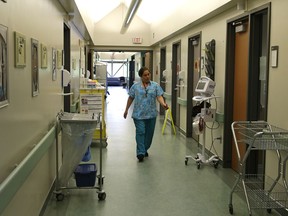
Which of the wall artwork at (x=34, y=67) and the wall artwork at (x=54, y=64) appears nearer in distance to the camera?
the wall artwork at (x=34, y=67)

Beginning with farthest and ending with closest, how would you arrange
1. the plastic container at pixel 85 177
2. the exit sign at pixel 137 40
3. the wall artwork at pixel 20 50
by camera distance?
the exit sign at pixel 137 40
the plastic container at pixel 85 177
the wall artwork at pixel 20 50

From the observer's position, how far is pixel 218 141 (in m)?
5.74

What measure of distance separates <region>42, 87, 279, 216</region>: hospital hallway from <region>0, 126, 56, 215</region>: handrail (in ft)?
2.96

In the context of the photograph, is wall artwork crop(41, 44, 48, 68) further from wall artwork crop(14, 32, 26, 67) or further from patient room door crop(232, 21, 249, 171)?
patient room door crop(232, 21, 249, 171)

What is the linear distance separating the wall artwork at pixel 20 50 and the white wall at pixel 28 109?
0.05m

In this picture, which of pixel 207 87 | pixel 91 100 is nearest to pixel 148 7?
pixel 91 100

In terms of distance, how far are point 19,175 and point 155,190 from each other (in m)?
2.31

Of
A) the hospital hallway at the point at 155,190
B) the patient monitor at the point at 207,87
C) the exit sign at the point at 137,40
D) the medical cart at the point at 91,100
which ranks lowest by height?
the hospital hallway at the point at 155,190

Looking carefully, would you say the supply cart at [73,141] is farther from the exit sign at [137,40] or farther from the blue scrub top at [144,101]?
the exit sign at [137,40]

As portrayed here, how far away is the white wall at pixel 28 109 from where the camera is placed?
2324 millimetres

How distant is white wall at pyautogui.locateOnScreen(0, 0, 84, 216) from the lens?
232cm

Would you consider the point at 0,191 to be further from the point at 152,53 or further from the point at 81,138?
the point at 152,53

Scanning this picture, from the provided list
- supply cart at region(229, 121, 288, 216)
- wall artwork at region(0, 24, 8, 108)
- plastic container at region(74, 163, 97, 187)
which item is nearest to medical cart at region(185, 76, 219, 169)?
supply cart at region(229, 121, 288, 216)

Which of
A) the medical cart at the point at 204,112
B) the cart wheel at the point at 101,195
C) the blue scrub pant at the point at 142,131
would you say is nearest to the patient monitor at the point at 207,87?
the medical cart at the point at 204,112
